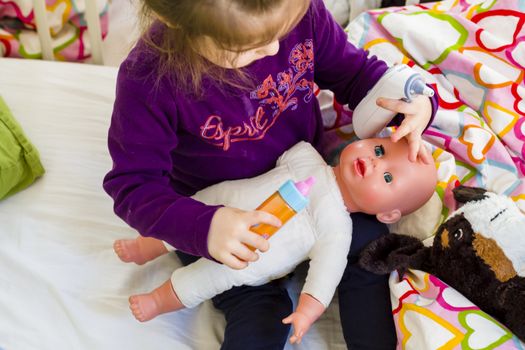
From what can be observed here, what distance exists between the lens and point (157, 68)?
0.75m

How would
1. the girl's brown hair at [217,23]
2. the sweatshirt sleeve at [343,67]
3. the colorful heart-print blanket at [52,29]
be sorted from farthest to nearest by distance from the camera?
1. the colorful heart-print blanket at [52,29]
2. the sweatshirt sleeve at [343,67]
3. the girl's brown hair at [217,23]

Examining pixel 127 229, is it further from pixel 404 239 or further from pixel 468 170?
pixel 468 170

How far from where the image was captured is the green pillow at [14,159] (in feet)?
3.22

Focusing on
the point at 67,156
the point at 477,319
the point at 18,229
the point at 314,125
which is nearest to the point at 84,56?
the point at 67,156

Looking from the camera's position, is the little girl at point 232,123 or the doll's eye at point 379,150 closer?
the little girl at point 232,123

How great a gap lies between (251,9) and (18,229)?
1.96ft

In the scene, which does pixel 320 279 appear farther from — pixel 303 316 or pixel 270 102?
pixel 270 102

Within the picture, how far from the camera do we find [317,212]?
86cm

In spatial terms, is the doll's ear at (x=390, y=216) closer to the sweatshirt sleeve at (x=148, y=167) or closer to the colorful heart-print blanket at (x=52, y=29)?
the sweatshirt sleeve at (x=148, y=167)

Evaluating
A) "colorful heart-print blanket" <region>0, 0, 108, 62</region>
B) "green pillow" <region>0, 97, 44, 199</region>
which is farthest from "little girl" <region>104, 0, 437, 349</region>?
"colorful heart-print blanket" <region>0, 0, 108, 62</region>

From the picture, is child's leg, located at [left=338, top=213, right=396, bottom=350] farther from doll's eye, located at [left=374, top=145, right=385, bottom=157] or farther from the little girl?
doll's eye, located at [left=374, top=145, right=385, bottom=157]

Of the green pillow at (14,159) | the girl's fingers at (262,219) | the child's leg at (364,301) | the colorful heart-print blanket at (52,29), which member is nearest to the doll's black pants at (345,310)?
the child's leg at (364,301)

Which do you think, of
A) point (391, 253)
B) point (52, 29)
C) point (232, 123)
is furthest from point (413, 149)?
point (52, 29)

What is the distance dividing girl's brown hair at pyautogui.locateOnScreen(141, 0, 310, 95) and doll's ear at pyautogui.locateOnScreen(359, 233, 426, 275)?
367mm
